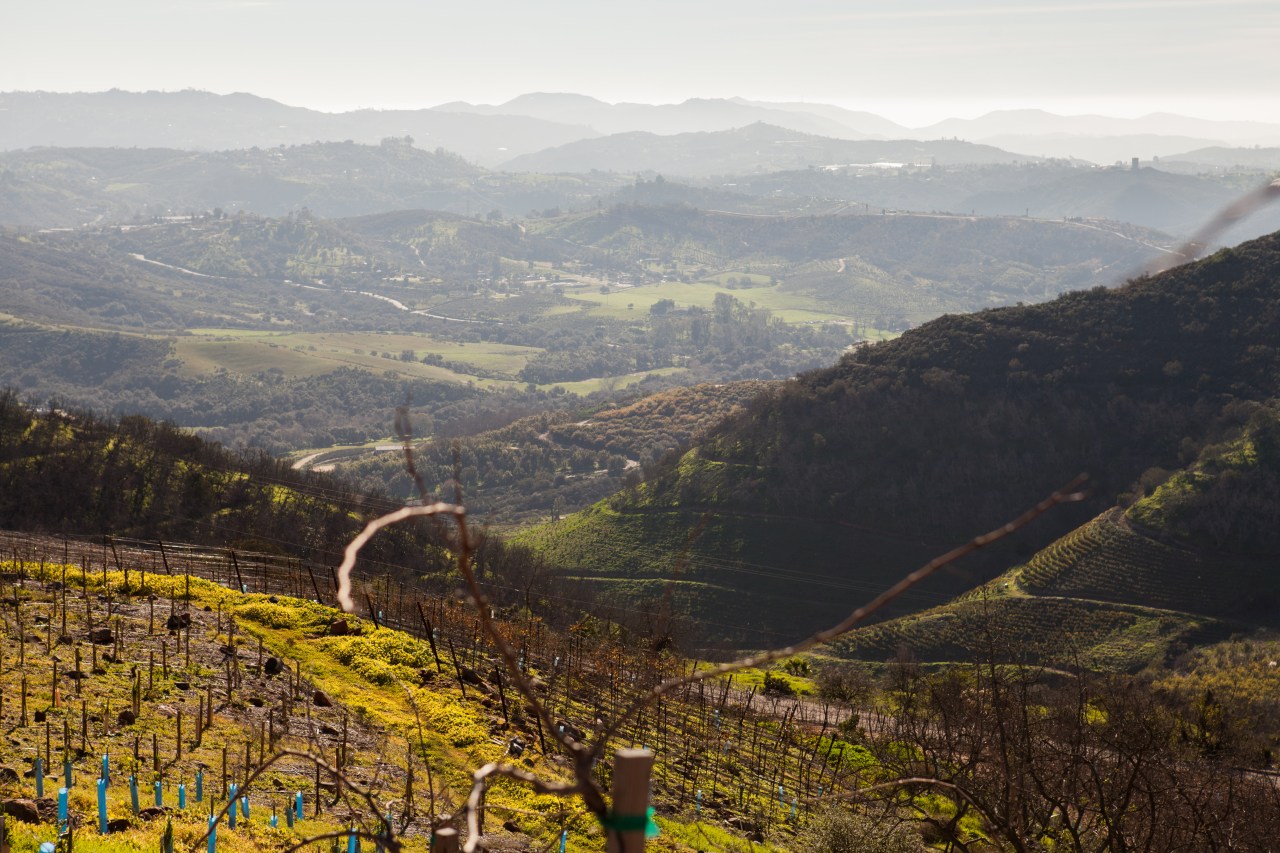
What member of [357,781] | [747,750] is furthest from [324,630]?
[747,750]

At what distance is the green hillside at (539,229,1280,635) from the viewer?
6103 centimetres

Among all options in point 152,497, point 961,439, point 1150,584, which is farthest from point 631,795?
point 961,439

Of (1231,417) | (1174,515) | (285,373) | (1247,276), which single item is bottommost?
(285,373)

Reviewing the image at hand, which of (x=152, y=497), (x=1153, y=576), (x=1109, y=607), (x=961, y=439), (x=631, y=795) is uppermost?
(x=631, y=795)

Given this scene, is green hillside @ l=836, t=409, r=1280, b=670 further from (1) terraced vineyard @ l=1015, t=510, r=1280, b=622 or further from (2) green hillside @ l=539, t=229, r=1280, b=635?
(2) green hillside @ l=539, t=229, r=1280, b=635

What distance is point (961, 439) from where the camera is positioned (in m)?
66.9

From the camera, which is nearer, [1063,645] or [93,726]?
[93,726]

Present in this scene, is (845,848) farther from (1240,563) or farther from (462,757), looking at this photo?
(1240,563)

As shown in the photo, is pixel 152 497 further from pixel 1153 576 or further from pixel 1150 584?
pixel 1153 576

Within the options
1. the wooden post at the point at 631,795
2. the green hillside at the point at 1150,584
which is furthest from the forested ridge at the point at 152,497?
the wooden post at the point at 631,795

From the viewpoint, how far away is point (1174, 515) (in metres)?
53.2

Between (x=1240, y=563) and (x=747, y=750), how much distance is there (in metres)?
40.4

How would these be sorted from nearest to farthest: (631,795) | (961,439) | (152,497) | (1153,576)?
(631,795) < (152,497) < (1153,576) < (961,439)

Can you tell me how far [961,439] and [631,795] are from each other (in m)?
67.0
